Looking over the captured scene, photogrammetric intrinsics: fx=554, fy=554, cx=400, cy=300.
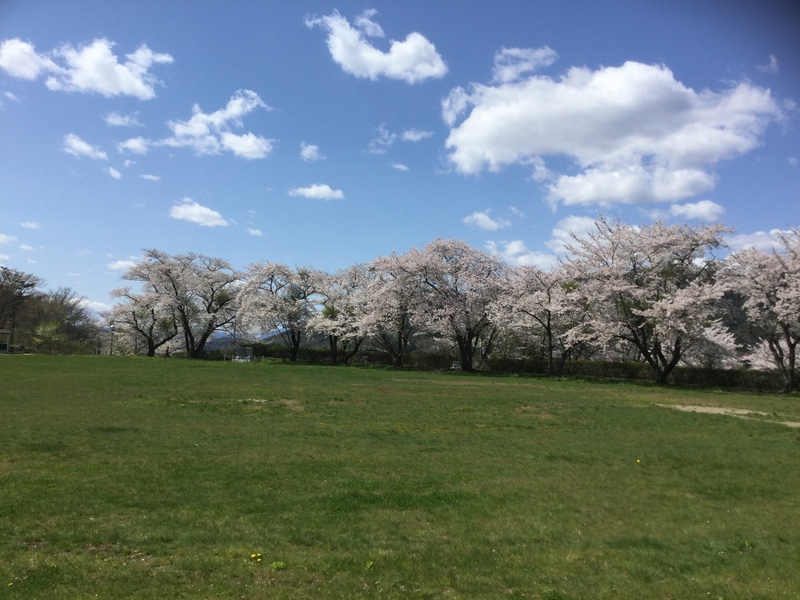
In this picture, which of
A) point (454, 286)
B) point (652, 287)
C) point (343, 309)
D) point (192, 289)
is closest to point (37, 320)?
point (192, 289)

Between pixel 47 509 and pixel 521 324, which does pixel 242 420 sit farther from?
pixel 521 324

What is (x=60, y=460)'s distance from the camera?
10328mm

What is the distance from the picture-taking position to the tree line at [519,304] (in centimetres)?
3628

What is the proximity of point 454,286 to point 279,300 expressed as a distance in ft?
64.5

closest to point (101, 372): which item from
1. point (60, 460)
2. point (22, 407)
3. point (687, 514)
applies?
point (22, 407)

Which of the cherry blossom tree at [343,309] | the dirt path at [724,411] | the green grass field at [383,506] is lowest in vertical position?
the green grass field at [383,506]

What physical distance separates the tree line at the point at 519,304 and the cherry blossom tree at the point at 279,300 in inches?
4.9

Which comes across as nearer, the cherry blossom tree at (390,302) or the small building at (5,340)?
the cherry blossom tree at (390,302)

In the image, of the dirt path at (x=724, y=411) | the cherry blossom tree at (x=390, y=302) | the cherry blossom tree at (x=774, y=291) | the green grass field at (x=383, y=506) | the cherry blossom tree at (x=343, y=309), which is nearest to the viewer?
the green grass field at (x=383, y=506)

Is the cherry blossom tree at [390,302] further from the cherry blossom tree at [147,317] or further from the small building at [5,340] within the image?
the small building at [5,340]

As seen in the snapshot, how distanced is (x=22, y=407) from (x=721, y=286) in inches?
1477

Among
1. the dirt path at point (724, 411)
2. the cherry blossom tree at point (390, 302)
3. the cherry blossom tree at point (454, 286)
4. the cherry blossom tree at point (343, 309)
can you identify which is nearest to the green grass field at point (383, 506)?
the dirt path at point (724, 411)

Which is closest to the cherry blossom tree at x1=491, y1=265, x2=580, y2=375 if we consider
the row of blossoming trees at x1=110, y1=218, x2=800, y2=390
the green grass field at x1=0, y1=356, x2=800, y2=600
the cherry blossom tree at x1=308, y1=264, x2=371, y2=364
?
the row of blossoming trees at x1=110, y1=218, x2=800, y2=390

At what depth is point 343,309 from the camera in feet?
183
